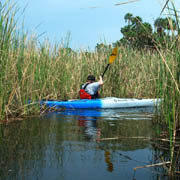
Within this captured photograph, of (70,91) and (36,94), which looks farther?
(70,91)

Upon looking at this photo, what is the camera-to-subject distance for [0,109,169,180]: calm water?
9.11ft

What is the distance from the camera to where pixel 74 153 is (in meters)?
3.48

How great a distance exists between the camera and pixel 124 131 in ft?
16.2

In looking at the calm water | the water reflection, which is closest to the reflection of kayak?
the water reflection

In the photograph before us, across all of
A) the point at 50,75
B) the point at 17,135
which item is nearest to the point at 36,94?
the point at 50,75

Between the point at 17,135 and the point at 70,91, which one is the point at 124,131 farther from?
the point at 70,91

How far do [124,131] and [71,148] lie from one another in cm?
140

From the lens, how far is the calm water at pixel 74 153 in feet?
9.11

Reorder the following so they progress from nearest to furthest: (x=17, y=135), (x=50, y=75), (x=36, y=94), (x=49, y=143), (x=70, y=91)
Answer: (x=49, y=143) → (x=17, y=135) → (x=36, y=94) → (x=50, y=75) → (x=70, y=91)

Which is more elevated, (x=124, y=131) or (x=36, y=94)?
(x=36, y=94)

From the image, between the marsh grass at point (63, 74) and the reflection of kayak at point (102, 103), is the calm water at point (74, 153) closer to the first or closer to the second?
the marsh grass at point (63, 74)

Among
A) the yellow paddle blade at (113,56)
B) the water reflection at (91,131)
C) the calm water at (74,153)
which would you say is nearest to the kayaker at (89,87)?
the yellow paddle blade at (113,56)

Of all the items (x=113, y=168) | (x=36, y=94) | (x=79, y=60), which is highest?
(x=79, y=60)

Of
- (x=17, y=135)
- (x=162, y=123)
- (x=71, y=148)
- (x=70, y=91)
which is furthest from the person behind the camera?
(x=70, y=91)
